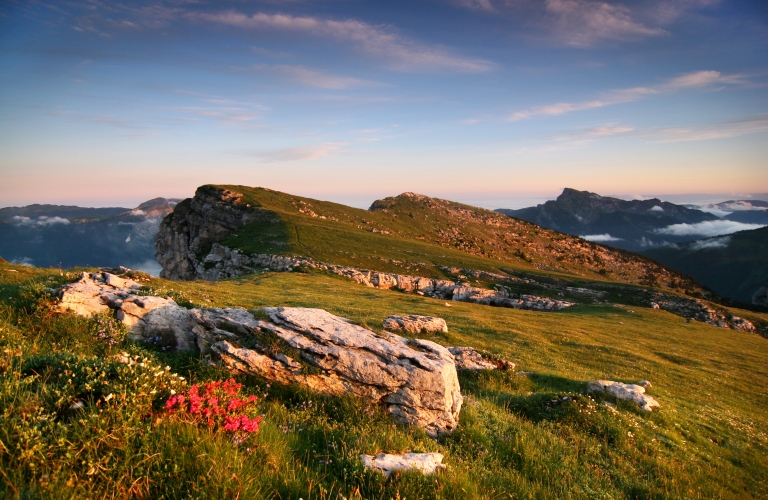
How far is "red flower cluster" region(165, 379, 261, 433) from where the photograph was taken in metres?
5.41

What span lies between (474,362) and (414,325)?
8.09 m

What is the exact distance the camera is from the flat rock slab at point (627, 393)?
1444 cm

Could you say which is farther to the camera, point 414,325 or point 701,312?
point 701,312

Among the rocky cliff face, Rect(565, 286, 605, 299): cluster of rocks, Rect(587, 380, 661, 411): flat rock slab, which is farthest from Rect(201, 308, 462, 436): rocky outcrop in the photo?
the rocky cliff face

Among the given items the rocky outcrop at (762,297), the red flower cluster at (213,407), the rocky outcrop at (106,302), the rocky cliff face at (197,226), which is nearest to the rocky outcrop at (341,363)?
the rocky outcrop at (106,302)

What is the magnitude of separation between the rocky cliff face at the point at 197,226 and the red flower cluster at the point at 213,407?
9084 cm

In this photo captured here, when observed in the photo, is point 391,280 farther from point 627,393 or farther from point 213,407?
point 213,407

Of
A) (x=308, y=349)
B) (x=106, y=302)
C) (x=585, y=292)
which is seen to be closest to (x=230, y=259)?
(x=106, y=302)

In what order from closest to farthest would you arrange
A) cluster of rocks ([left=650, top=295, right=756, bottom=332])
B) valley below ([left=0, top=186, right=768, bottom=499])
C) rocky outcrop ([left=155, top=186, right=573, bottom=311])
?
1. valley below ([left=0, top=186, right=768, bottom=499])
2. cluster of rocks ([left=650, top=295, right=756, bottom=332])
3. rocky outcrop ([left=155, top=186, right=573, bottom=311])

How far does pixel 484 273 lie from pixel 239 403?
83150 millimetres

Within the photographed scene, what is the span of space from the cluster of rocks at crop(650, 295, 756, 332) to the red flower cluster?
293 ft

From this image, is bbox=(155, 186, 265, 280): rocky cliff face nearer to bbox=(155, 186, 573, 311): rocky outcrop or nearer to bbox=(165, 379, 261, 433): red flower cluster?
bbox=(155, 186, 573, 311): rocky outcrop

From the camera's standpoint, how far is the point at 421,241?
122125 millimetres

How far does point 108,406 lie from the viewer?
4875 millimetres
